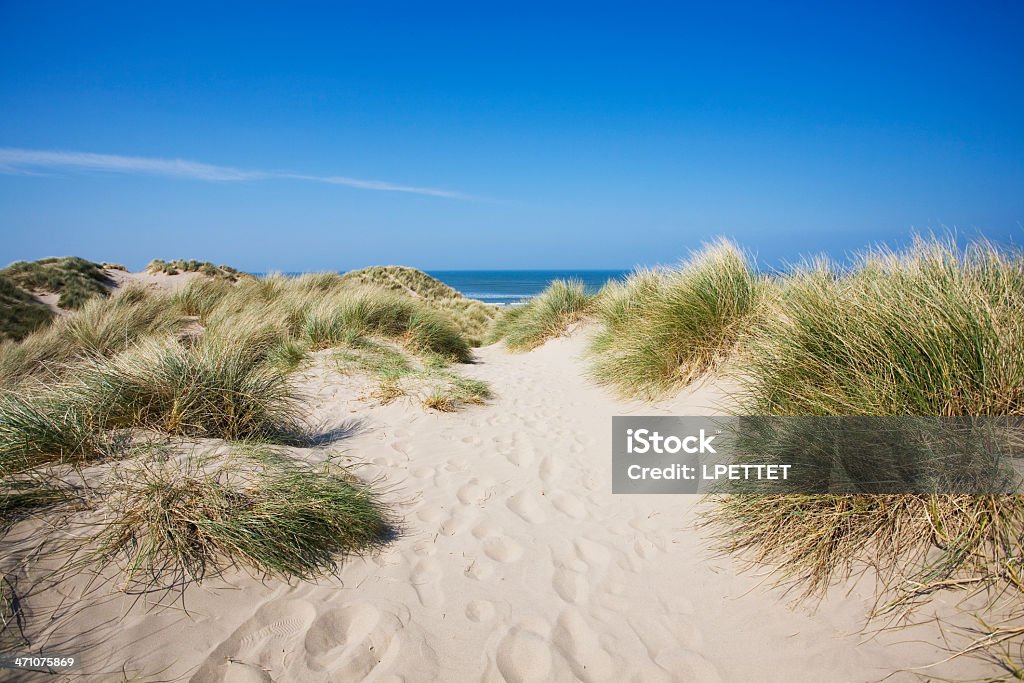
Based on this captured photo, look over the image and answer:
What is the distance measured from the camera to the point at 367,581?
2.40 meters

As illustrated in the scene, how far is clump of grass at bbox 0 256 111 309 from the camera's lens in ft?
36.8

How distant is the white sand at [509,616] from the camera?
1.88 metres

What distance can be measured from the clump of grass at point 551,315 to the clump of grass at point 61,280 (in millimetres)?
9115

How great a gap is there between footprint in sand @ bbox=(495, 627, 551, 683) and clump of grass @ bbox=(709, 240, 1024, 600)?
1196 mm

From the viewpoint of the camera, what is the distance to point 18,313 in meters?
8.99

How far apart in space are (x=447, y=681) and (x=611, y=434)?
3.15 metres

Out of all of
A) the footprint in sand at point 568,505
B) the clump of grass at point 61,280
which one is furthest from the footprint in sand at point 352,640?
the clump of grass at point 61,280

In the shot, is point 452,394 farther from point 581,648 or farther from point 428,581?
point 581,648

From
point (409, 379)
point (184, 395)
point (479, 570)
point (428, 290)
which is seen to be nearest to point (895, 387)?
point (479, 570)

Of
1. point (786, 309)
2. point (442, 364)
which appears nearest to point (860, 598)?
point (786, 309)

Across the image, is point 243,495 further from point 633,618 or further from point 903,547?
point 903,547

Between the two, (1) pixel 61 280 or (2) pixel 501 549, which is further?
(1) pixel 61 280

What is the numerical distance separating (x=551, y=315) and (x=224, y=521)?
860 centimetres

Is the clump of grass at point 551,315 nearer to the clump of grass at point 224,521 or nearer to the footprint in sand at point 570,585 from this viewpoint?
the footprint in sand at point 570,585
